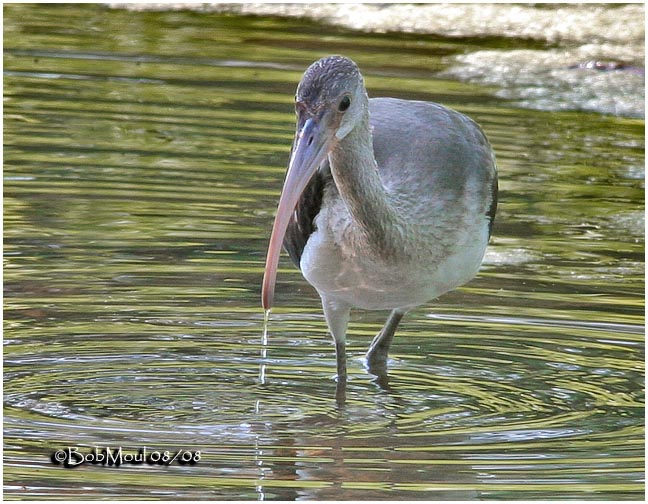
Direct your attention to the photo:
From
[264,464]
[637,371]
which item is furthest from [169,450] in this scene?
[637,371]

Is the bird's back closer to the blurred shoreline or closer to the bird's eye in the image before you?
the bird's eye

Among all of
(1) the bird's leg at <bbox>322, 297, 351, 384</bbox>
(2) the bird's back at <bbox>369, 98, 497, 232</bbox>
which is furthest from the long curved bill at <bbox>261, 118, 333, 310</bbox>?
(1) the bird's leg at <bbox>322, 297, 351, 384</bbox>

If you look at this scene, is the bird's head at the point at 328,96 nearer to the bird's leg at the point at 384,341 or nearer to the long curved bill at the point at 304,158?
the long curved bill at the point at 304,158

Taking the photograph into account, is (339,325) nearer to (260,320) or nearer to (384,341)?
(384,341)

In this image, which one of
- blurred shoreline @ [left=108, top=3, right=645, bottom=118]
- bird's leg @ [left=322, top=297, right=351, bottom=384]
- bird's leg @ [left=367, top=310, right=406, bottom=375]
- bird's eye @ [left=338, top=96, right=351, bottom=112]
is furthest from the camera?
blurred shoreline @ [left=108, top=3, right=645, bottom=118]

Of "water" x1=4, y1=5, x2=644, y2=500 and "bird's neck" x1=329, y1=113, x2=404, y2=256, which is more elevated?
"bird's neck" x1=329, y1=113, x2=404, y2=256

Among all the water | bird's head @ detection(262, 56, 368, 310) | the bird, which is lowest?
the water

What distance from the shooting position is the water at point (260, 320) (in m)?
5.88

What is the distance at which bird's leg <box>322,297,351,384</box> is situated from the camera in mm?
7039

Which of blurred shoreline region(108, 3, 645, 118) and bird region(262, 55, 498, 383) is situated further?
blurred shoreline region(108, 3, 645, 118)

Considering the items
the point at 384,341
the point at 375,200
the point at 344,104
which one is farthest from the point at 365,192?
the point at 384,341

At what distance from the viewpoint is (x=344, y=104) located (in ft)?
19.4

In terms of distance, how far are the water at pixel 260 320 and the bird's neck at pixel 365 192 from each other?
74cm

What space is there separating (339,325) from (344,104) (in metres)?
1.49
